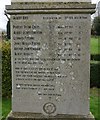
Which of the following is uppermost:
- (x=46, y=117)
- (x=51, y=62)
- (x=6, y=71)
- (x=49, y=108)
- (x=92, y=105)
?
(x=51, y=62)

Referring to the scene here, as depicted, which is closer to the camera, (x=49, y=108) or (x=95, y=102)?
(x=49, y=108)

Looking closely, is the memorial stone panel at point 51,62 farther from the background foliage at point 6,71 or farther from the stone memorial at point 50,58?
the background foliage at point 6,71

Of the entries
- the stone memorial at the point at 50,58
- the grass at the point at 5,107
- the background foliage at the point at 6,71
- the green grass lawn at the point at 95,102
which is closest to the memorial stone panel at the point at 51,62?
the stone memorial at the point at 50,58

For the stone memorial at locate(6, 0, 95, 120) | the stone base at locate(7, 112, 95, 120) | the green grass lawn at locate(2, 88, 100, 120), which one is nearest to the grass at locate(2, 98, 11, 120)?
the green grass lawn at locate(2, 88, 100, 120)

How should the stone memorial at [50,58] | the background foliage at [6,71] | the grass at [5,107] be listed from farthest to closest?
the background foliage at [6,71], the grass at [5,107], the stone memorial at [50,58]

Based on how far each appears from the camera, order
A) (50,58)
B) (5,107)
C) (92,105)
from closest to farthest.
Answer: (50,58) < (5,107) < (92,105)

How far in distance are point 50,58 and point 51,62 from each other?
0.21ft

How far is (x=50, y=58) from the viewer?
5.21m

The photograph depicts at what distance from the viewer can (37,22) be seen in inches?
204

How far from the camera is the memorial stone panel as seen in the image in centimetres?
516

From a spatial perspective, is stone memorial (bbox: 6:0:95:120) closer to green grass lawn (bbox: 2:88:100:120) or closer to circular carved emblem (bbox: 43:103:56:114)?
circular carved emblem (bbox: 43:103:56:114)

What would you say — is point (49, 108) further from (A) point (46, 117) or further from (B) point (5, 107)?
(B) point (5, 107)

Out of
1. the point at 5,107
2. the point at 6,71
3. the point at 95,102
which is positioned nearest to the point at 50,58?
the point at 5,107

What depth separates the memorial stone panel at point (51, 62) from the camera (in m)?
5.16
